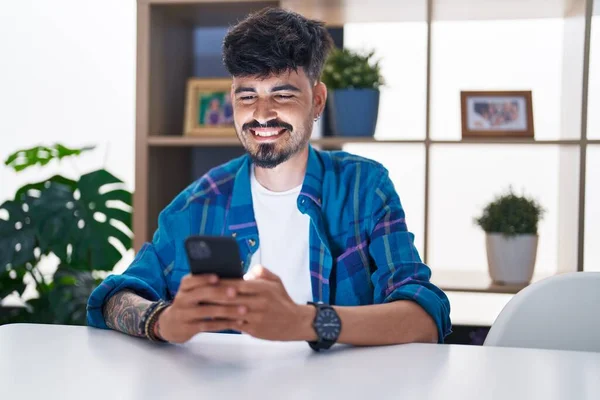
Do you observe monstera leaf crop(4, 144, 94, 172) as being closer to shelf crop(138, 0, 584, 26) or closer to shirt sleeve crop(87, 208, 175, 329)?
shelf crop(138, 0, 584, 26)

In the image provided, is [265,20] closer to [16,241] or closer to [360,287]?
[360,287]

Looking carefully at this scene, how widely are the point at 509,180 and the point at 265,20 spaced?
158cm

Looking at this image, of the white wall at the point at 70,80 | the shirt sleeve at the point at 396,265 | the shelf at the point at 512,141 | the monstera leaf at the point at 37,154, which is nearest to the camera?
the shirt sleeve at the point at 396,265

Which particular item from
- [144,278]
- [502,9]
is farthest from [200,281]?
[502,9]

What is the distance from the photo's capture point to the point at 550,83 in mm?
2869

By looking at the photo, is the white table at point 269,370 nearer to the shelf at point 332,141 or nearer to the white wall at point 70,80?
the shelf at point 332,141

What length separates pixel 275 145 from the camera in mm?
1690

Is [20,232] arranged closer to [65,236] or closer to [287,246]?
[65,236]

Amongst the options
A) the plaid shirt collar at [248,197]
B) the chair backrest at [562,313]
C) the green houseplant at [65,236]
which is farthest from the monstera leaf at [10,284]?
the chair backrest at [562,313]

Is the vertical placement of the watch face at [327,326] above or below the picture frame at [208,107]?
below

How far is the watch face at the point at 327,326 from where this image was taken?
1.21m

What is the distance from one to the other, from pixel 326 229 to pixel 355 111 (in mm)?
1027

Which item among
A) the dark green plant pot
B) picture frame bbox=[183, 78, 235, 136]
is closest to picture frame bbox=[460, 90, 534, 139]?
the dark green plant pot

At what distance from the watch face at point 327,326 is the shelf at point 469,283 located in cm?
139
